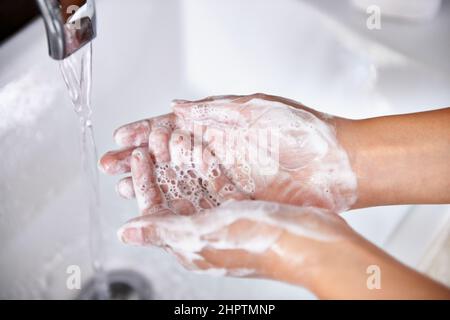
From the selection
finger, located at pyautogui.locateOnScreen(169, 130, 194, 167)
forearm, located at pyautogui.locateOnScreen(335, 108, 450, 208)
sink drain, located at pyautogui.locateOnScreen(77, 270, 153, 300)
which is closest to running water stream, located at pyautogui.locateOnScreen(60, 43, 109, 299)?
sink drain, located at pyautogui.locateOnScreen(77, 270, 153, 300)

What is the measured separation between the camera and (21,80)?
0.77 meters

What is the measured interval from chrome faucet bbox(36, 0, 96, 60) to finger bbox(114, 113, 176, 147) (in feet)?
0.58

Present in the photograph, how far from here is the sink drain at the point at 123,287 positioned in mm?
894

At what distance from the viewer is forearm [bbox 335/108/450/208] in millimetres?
710

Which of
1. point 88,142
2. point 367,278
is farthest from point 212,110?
point 367,278

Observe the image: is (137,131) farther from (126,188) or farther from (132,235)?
(132,235)

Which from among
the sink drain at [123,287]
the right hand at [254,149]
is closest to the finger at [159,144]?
the right hand at [254,149]

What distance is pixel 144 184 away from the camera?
72cm

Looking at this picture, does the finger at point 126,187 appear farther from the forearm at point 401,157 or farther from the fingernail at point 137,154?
the forearm at point 401,157

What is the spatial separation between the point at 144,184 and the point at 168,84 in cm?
36

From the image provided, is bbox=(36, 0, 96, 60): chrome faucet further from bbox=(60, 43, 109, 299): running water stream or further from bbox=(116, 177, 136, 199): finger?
bbox=(116, 177, 136, 199): finger

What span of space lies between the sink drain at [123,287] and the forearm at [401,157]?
1.35 ft

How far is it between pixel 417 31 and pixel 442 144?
0.90 ft

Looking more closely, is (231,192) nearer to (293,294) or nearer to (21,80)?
(293,294)
